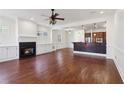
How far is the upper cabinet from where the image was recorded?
23.6 feet

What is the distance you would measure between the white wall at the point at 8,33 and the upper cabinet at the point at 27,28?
384 mm

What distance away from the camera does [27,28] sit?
7.80m

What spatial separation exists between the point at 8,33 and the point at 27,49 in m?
1.67

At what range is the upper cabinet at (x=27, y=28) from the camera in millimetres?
7199

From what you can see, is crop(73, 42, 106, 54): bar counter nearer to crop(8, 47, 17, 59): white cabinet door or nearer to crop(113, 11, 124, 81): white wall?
crop(113, 11, 124, 81): white wall

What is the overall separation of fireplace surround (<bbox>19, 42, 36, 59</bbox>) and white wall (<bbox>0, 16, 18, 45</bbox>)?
1.79ft

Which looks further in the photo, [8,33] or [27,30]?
[27,30]

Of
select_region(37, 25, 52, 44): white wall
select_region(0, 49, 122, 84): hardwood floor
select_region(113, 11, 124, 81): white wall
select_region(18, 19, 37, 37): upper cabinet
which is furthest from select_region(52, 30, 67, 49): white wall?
select_region(113, 11, 124, 81): white wall

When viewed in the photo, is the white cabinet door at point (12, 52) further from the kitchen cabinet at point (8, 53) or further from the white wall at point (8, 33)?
the white wall at point (8, 33)

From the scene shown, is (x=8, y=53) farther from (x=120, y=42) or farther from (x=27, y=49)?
(x=120, y=42)

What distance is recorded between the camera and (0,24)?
6.03m

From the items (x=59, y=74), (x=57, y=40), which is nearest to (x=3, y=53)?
(x=59, y=74)
